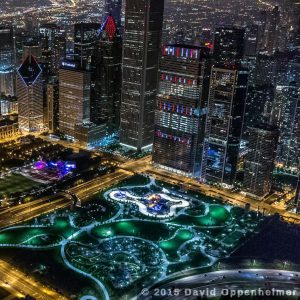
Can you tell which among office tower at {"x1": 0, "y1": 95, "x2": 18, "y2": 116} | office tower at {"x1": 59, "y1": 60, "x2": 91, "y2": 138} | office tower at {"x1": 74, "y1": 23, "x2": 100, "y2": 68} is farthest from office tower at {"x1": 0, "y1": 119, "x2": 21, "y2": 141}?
office tower at {"x1": 74, "y1": 23, "x2": 100, "y2": 68}

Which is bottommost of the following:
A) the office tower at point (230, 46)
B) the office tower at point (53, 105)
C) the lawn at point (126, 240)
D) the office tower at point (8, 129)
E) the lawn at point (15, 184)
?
the lawn at point (126, 240)

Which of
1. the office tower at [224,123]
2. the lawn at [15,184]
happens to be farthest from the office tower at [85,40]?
the office tower at [224,123]

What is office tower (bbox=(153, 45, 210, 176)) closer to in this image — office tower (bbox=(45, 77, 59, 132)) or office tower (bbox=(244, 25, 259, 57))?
office tower (bbox=(45, 77, 59, 132))

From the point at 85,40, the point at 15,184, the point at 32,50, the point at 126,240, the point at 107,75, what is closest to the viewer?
the point at 126,240

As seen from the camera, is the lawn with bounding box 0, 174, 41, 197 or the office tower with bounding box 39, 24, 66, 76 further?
the office tower with bounding box 39, 24, 66, 76

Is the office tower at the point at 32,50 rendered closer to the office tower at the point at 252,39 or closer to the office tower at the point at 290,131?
the office tower at the point at 252,39

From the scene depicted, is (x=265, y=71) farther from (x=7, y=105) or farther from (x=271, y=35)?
(x=7, y=105)

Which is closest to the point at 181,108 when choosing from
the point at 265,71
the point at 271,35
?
the point at 265,71
